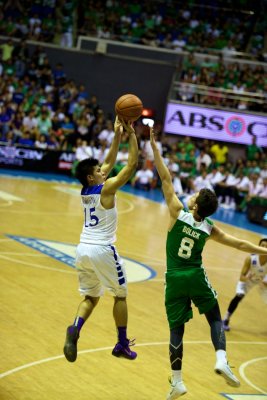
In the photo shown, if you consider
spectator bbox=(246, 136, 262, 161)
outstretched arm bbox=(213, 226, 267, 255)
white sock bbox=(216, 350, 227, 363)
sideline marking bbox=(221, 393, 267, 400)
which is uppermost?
outstretched arm bbox=(213, 226, 267, 255)

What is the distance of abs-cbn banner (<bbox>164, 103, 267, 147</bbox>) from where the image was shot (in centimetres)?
2780

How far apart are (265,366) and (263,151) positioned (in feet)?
62.8

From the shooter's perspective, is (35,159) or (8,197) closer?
(8,197)

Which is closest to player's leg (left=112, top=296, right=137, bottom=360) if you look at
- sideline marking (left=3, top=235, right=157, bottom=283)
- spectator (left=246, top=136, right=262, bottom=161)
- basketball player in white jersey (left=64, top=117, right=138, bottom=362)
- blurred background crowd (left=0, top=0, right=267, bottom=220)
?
basketball player in white jersey (left=64, top=117, right=138, bottom=362)

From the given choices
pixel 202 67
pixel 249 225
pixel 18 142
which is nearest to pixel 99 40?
pixel 202 67

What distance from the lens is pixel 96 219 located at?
7.87m

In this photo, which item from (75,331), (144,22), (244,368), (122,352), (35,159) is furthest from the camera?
(144,22)

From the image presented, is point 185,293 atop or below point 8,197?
atop

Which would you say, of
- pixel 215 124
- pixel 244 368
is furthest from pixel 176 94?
pixel 244 368

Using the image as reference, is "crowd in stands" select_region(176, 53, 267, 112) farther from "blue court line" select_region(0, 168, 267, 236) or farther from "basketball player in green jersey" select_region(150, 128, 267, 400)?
"basketball player in green jersey" select_region(150, 128, 267, 400)

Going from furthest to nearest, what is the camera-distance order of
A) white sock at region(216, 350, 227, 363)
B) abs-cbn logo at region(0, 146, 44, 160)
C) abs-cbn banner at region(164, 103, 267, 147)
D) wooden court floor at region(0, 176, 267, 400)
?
abs-cbn banner at region(164, 103, 267, 147) → abs-cbn logo at region(0, 146, 44, 160) → wooden court floor at region(0, 176, 267, 400) → white sock at region(216, 350, 227, 363)

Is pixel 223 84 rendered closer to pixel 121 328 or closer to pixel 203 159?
pixel 203 159

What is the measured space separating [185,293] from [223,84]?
881 inches

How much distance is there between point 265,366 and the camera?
9609 millimetres
